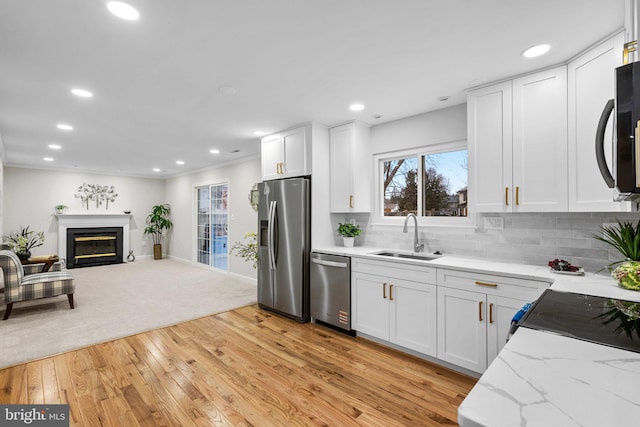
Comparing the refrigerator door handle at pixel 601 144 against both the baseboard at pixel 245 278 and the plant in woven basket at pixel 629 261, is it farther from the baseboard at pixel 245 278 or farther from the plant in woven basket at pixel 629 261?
the baseboard at pixel 245 278

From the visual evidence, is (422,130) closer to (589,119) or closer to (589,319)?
(589,119)

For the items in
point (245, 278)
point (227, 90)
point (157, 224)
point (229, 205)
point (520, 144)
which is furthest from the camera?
point (157, 224)

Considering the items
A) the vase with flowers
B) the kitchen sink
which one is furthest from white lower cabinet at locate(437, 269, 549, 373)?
the vase with flowers

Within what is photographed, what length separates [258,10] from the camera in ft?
5.50

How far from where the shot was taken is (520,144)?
2.42m

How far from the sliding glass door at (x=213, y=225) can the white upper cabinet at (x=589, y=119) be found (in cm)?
Answer: 579

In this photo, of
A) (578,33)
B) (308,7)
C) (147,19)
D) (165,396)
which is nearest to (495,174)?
(578,33)

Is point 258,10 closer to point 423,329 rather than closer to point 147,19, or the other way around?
point 147,19

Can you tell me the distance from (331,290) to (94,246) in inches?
286

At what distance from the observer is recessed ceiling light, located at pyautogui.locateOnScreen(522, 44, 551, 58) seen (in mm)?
2018

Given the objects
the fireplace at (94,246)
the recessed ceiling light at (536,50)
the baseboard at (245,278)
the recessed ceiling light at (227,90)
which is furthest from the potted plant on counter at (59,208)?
the recessed ceiling light at (536,50)

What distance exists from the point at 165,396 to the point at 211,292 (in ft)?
9.45

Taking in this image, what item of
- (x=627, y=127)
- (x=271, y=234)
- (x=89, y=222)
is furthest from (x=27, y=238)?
(x=627, y=127)

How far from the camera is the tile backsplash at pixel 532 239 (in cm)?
232
